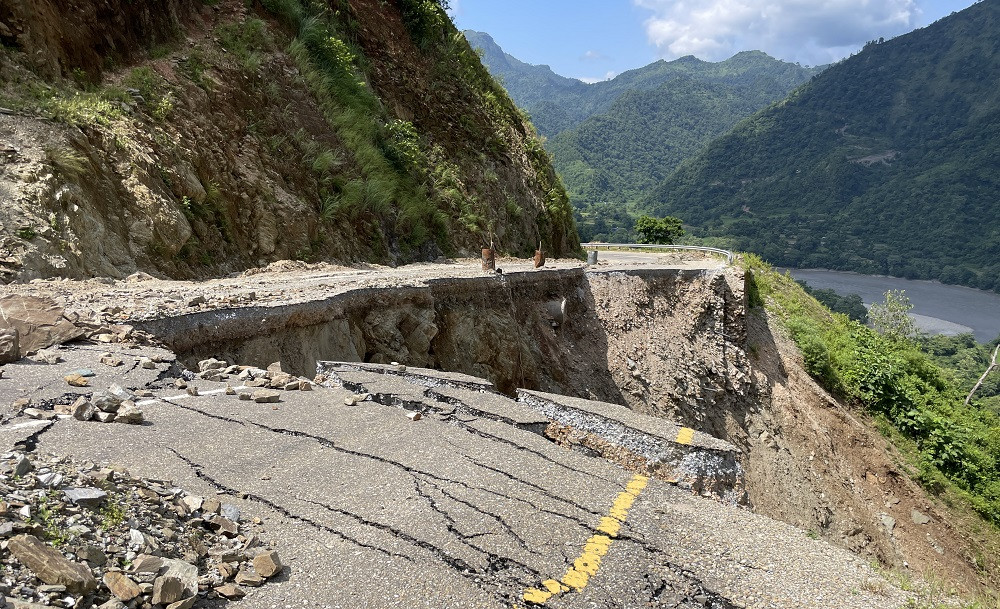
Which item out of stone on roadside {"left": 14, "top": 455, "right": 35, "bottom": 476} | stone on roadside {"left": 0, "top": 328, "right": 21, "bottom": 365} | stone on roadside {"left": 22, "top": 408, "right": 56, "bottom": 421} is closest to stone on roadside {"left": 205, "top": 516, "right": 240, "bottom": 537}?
stone on roadside {"left": 14, "top": 455, "right": 35, "bottom": 476}

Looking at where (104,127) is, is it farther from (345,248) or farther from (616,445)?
(616,445)

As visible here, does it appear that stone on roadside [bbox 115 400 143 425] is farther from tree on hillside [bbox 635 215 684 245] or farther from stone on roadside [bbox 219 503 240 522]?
tree on hillside [bbox 635 215 684 245]

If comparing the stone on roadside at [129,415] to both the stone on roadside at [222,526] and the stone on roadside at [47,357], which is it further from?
the stone on roadside at [222,526]

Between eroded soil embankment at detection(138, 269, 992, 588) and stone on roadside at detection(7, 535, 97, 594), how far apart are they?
7.30 meters

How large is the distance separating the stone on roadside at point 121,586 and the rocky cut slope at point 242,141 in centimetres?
670

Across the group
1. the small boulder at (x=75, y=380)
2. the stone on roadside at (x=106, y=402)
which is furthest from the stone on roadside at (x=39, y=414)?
the small boulder at (x=75, y=380)

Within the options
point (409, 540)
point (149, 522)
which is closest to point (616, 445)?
point (409, 540)

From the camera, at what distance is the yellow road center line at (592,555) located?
3.26m

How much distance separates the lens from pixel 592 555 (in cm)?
368

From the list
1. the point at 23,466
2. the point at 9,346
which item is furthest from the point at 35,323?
the point at 23,466

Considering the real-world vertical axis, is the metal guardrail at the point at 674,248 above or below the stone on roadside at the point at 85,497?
below

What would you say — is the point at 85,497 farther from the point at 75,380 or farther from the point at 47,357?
the point at 47,357

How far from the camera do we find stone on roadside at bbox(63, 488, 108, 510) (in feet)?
9.89

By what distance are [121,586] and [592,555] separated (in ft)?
8.20
